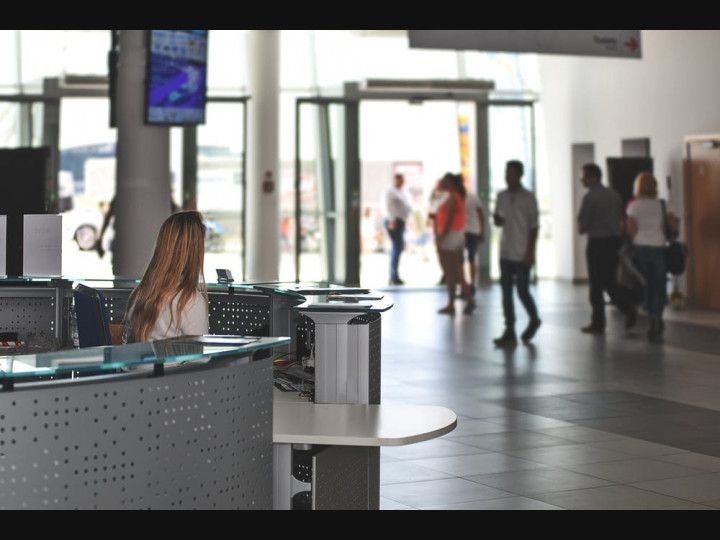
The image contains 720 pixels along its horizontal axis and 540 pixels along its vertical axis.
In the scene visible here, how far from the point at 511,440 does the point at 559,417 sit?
90 centimetres

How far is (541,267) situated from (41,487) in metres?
18.5

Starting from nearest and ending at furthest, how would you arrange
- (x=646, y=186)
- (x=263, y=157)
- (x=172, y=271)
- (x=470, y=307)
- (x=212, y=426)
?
(x=212, y=426) < (x=172, y=271) < (x=646, y=186) < (x=470, y=307) < (x=263, y=157)

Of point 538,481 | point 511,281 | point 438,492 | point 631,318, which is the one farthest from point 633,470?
point 631,318

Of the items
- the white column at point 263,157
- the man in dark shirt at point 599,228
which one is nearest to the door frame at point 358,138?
the white column at point 263,157

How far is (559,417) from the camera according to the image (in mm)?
8016

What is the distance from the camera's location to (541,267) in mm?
21609

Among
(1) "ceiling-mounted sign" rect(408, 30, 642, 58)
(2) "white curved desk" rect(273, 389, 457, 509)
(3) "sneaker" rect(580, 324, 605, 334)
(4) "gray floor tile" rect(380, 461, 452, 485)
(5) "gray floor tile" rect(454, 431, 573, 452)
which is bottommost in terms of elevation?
(4) "gray floor tile" rect(380, 461, 452, 485)

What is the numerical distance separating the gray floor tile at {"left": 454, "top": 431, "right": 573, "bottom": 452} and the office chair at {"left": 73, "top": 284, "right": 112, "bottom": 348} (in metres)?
2.48

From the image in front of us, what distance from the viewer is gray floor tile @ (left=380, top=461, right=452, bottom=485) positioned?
6.20 m

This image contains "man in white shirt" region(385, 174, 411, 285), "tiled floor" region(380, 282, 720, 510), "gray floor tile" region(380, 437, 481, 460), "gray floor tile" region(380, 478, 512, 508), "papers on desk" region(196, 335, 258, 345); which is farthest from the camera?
"man in white shirt" region(385, 174, 411, 285)

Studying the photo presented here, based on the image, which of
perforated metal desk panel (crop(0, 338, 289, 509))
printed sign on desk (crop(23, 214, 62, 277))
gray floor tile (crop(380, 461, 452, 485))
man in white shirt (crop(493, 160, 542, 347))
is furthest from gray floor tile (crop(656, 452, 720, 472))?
man in white shirt (crop(493, 160, 542, 347))

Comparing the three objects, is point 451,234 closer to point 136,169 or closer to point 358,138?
point 358,138

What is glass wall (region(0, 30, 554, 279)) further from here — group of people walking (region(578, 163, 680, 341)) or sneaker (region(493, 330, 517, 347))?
sneaker (region(493, 330, 517, 347))

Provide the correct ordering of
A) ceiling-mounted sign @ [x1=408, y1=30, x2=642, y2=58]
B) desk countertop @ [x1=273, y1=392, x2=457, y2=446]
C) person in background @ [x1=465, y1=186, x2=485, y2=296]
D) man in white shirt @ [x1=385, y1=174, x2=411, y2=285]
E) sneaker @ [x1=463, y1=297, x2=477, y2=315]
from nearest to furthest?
desk countertop @ [x1=273, y1=392, x2=457, y2=446]
ceiling-mounted sign @ [x1=408, y1=30, x2=642, y2=58]
sneaker @ [x1=463, y1=297, x2=477, y2=315]
person in background @ [x1=465, y1=186, x2=485, y2=296]
man in white shirt @ [x1=385, y1=174, x2=411, y2=285]
